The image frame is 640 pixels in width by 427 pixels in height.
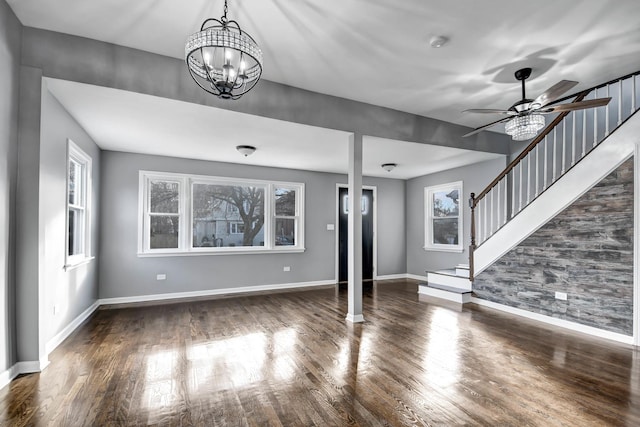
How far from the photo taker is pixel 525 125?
331 cm

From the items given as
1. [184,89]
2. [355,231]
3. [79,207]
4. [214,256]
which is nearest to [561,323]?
[355,231]

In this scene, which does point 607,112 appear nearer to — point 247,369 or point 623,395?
point 623,395

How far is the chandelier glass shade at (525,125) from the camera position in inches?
129

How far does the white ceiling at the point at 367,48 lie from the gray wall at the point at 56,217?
0.20 m

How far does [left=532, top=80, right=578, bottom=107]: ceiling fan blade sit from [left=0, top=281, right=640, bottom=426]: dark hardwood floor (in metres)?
2.53

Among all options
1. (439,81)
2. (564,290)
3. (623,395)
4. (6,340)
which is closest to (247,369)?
(6,340)

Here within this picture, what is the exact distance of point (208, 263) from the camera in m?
5.87

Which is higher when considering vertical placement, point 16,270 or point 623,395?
point 16,270

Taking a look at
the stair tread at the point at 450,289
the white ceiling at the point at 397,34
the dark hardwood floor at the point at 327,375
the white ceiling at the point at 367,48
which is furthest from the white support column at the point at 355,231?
the stair tread at the point at 450,289

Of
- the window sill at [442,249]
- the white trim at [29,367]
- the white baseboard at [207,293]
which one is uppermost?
the window sill at [442,249]

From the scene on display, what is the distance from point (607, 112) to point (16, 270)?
258 inches

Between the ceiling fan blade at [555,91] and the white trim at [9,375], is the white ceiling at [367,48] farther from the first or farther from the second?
the white trim at [9,375]

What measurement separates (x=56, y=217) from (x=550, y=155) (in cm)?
683

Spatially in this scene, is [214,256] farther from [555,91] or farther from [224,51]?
[555,91]
